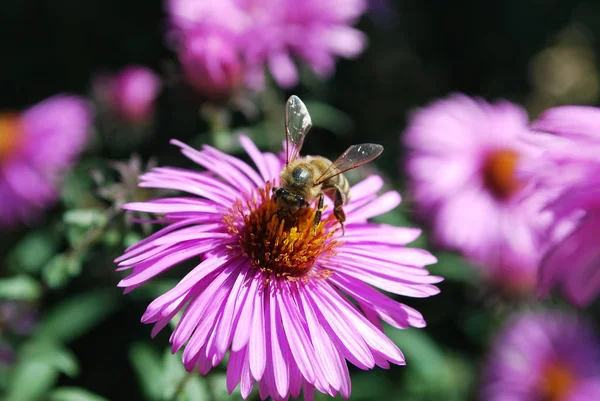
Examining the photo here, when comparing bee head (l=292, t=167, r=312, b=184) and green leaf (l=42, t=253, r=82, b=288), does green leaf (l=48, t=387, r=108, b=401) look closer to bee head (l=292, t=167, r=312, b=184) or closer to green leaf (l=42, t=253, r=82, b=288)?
green leaf (l=42, t=253, r=82, b=288)

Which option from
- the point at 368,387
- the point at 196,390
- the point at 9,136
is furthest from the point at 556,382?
the point at 9,136

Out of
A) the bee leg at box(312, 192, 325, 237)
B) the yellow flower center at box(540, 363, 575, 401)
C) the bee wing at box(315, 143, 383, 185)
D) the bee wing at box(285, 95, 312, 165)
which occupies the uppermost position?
the bee wing at box(285, 95, 312, 165)

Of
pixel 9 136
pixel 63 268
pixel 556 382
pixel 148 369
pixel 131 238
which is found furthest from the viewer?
pixel 556 382

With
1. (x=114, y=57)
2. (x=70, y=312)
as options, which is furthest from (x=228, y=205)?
(x=114, y=57)

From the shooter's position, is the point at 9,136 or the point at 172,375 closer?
the point at 172,375

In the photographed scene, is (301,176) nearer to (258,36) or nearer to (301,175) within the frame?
(301,175)

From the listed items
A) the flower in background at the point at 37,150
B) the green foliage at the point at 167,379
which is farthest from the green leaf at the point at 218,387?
the flower in background at the point at 37,150

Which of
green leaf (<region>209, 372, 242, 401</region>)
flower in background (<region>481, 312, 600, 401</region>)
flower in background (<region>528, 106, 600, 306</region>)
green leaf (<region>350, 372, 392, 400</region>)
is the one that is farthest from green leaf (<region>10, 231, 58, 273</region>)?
flower in background (<region>481, 312, 600, 401</region>)
